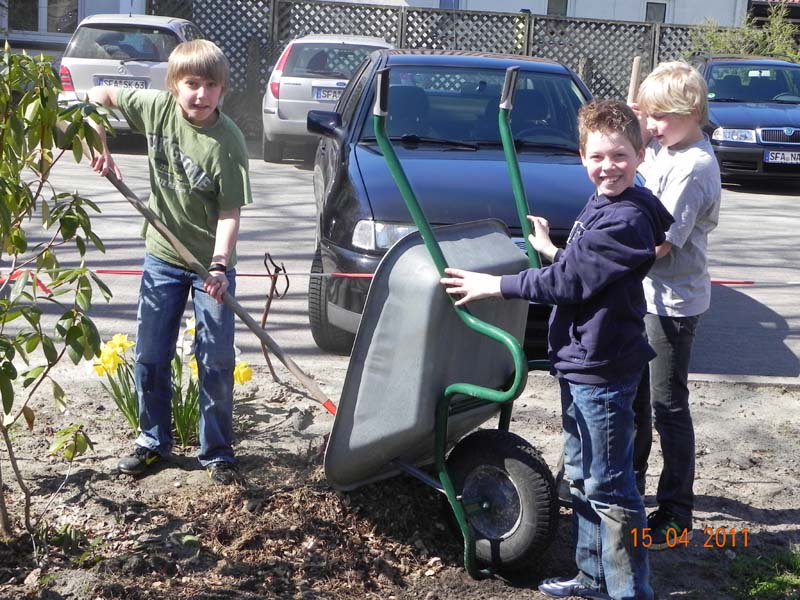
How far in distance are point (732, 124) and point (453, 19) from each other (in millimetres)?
6772

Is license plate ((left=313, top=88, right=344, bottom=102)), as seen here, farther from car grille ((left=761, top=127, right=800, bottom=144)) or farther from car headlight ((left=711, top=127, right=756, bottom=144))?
car grille ((left=761, top=127, right=800, bottom=144))

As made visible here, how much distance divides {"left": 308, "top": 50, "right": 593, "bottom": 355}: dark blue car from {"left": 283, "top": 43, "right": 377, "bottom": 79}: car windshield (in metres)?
5.73

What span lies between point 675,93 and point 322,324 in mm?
2793

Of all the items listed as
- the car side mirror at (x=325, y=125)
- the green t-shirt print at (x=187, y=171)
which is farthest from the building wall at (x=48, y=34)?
the green t-shirt print at (x=187, y=171)

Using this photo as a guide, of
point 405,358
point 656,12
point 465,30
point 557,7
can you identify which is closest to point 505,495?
point 405,358

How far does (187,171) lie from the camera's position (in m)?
3.57

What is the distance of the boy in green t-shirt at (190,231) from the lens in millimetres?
3496

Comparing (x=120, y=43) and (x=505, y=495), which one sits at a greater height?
(x=120, y=43)

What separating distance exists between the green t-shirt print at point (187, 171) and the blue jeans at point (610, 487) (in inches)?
54.0

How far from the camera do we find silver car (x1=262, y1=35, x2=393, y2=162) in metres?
12.7

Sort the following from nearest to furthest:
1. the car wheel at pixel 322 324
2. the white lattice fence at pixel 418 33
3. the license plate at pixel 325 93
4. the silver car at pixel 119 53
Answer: the car wheel at pixel 322 324 < the license plate at pixel 325 93 < the silver car at pixel 119 53 < the white lattice fence at pixel 418 33

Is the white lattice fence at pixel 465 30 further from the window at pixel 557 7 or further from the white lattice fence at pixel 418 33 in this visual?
the window at pixel 557 7

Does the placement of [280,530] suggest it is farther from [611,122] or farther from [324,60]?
[324,60]

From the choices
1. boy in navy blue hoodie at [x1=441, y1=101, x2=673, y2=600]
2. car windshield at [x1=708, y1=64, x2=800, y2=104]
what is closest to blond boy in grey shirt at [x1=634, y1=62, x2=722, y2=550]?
boy in navy blue hoodie at [x1=441, y1=101, x2=673, y2=600]
